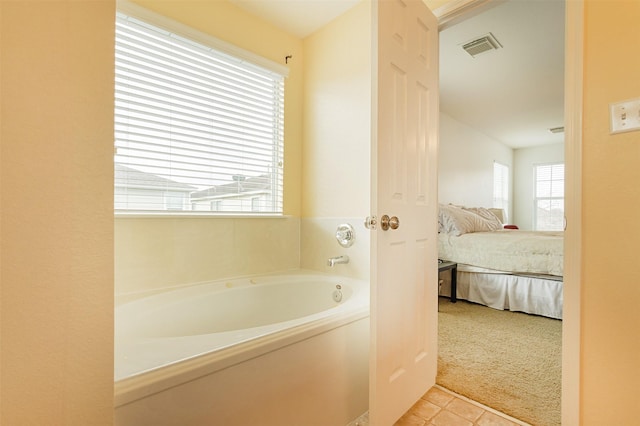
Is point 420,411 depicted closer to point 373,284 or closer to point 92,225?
point 373,284

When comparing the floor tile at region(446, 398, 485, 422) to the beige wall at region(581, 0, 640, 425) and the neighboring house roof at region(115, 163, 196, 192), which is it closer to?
the beige wall at region(581, 0, 640, 425)

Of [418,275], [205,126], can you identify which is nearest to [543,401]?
[418,275]

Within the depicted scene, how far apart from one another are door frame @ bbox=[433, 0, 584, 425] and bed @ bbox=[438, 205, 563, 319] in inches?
76.6

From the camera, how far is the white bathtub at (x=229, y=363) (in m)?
0.83

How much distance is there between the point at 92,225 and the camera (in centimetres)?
54

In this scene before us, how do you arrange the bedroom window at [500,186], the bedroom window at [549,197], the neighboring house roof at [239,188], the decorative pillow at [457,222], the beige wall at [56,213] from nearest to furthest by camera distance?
the beige wall at [56,213] < the neighboring house roof at [239,188] < the decorative pillow at [457,222] < the bedroom window at [500,186] < the bedroom window at [549,197]

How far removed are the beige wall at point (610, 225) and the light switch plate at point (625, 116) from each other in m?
0.02

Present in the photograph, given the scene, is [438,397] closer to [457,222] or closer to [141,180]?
[141,180]

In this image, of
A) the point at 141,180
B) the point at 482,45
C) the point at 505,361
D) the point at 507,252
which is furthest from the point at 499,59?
the point at 141,180

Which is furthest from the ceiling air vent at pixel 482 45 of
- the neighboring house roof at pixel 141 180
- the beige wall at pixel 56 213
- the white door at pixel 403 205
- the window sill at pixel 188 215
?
the beige wall at pixel 56 213

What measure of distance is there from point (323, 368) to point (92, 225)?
101cm

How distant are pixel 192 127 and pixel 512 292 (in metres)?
3.25

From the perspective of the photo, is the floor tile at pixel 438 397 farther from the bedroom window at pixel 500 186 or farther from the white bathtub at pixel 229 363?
the bedroom window at pixel 500 186

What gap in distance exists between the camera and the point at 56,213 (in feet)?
1.65
